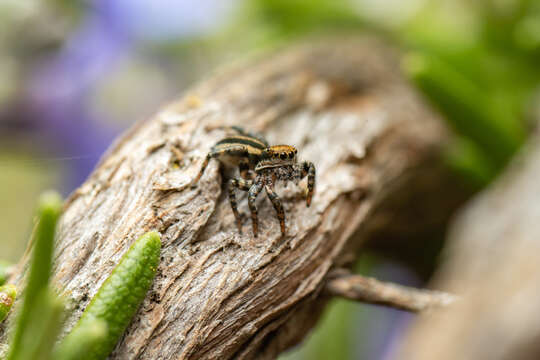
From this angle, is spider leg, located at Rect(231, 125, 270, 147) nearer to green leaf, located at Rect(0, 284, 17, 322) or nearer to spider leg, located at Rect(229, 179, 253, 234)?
spider leg, located at Rect(229, 179, 253, 234)

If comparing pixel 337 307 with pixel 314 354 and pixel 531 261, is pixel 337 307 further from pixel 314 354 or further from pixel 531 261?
pixel 531 261

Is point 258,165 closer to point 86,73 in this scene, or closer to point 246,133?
point 246,133

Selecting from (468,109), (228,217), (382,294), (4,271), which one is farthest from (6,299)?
(468,109)

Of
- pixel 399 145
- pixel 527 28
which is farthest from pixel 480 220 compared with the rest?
pixel 527 28

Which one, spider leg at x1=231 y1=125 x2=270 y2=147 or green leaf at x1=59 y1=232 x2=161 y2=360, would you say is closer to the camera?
green leaf at x1=59 y1=232 x2=161 y2=360

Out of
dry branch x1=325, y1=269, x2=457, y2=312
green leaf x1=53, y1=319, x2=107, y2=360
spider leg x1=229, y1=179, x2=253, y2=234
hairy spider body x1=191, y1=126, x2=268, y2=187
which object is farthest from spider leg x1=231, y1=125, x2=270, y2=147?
green leaf x1=53, y1=319, x2=107, y2=360

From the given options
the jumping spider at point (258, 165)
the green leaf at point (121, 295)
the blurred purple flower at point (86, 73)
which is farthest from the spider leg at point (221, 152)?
the blurred purple flower at point (86, 73)
